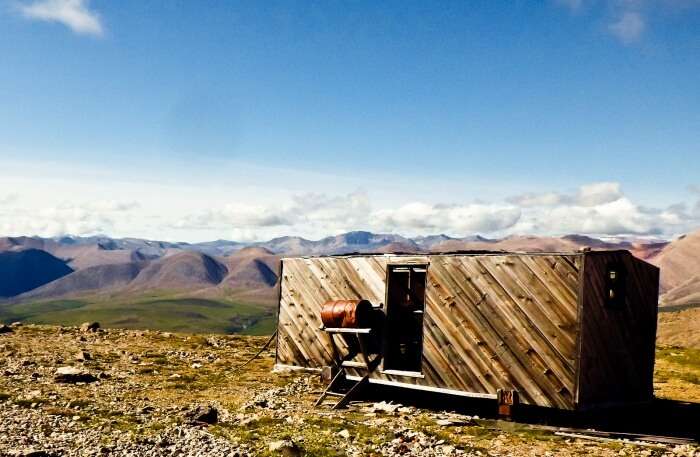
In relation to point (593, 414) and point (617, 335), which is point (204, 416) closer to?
point (593, 414)

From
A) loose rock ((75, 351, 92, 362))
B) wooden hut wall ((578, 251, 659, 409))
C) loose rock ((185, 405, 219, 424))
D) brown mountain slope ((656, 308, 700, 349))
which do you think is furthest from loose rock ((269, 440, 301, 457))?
brown mountain slope ((656, 308, 700, 349))

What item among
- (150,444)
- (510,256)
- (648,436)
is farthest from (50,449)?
(648,436)

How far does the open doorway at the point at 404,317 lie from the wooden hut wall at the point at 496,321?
43 centimetres

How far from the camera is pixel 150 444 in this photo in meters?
14.7

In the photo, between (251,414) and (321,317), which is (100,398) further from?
(321,317)

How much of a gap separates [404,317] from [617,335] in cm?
766

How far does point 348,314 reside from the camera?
22562 millimetres

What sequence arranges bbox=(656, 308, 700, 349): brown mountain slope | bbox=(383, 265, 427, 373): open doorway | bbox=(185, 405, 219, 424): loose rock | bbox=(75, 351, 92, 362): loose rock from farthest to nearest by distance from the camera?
bbox=(656, 308, 700, 349): brown mountain slope → bbox=(75, 351, 92, 362): loose rock → bbox=(383, 265, 427, 373): open doorway → bbox=(185, 405, 219, 424): loose rock

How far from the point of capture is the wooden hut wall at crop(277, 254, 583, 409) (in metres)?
18.2

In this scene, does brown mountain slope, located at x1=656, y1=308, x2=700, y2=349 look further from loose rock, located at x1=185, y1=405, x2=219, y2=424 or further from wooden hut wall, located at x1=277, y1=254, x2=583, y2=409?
loose rock, located at x1=185, y1=405, x2=219, y2=424

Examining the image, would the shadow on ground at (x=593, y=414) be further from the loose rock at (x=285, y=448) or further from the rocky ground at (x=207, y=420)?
the loose rock at (x=285, y=448)

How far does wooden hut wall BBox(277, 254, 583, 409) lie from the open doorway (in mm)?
433

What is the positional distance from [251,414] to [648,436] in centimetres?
1112

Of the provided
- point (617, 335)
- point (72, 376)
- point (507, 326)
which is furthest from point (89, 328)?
point (617, 335)
